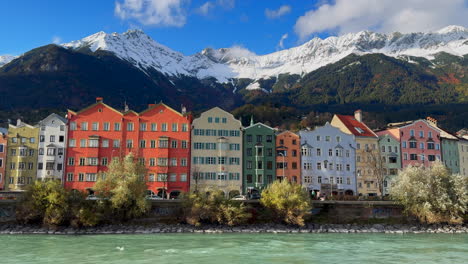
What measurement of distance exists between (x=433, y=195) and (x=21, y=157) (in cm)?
7155

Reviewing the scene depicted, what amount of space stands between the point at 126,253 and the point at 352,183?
194 ft

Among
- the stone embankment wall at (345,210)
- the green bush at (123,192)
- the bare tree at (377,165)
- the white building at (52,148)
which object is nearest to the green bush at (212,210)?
the stone embankment wall at (345,210)

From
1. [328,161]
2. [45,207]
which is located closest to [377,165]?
[328,161]

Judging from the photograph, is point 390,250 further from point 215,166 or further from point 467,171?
point 467,171

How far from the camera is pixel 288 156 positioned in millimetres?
85250

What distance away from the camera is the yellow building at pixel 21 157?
78812 mm

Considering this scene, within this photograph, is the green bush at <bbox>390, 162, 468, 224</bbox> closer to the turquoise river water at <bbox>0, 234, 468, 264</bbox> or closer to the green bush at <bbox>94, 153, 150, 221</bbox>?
the turquoise river water at <bbox>0, 234, 468, 264</bbox>

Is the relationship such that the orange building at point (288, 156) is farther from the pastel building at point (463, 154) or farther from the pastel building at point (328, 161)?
the pastel building at point (463, 154)

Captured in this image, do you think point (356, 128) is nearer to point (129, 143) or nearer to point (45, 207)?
point (129, 143)

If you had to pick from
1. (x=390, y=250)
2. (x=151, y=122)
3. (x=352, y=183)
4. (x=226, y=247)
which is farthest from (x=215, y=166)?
(x=390, y=250)

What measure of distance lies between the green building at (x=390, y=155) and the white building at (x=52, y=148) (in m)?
64.6

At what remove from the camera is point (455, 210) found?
6469 cm

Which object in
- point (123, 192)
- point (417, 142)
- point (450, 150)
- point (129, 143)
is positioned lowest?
point (123, 192)

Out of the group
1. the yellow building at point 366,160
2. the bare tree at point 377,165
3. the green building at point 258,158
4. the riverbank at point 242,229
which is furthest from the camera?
the yellow building at point 366,160
